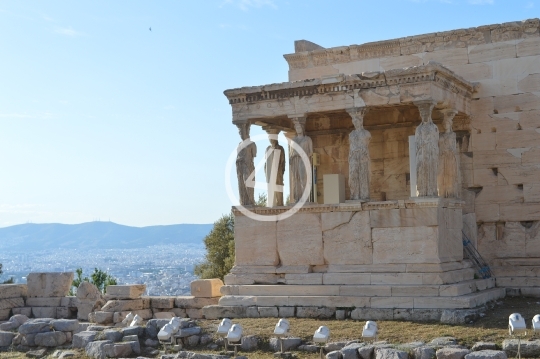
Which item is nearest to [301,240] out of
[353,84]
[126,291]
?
[353,84]

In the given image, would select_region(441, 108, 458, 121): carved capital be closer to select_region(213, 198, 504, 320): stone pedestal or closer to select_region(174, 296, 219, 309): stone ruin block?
select_region(213, 198, 504, 320): stone pedestal

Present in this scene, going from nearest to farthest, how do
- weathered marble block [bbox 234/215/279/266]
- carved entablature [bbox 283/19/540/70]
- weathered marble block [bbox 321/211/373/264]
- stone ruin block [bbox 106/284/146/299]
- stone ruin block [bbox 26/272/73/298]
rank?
weathered marble block [bbox 321/211/373/264] < weathered marble block [bbox 234/215/279/266] < carved entablature [bbox 283/19/540/70] < stone ruin block [bbox 106/284/146/299] < stone ruin block [bbox 26/272/73/298]

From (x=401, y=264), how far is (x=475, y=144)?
3.83 metres

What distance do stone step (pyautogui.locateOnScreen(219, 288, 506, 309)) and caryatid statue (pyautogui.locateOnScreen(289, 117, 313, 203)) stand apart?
2148mm

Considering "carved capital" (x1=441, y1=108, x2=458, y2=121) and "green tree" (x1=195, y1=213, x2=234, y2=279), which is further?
"green tree" (x1=195, y1=213, x2=234, y2=279)

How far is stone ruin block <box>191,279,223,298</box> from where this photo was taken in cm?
1920

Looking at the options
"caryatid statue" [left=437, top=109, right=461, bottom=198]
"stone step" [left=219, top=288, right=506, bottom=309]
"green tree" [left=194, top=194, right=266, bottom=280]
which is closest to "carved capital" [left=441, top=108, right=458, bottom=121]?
"caryatid statue" [left=437, top=109, right=461, bottom=198]

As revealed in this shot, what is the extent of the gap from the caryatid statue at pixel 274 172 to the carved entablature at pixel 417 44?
2.78 meters

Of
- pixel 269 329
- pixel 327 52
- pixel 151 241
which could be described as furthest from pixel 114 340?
pixel 151 241

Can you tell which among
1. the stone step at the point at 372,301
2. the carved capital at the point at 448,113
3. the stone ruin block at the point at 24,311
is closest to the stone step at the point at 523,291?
the stone step at the point at 372,301

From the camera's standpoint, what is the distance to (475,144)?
1938cm

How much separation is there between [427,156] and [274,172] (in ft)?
12.0

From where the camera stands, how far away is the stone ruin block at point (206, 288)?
1920cm

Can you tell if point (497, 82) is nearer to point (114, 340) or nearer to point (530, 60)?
point (530, 60)
